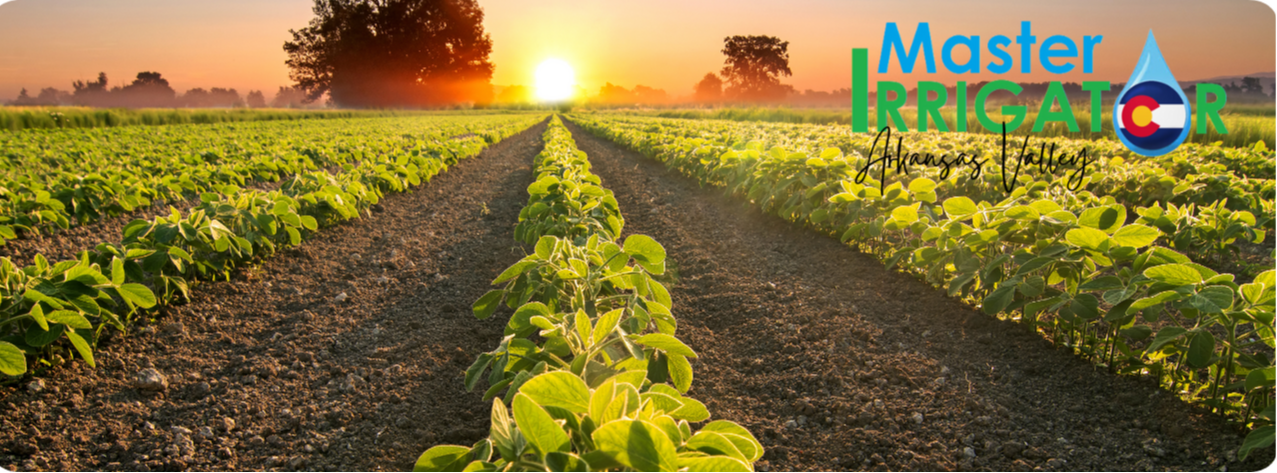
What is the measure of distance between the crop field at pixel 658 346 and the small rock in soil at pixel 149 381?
0.02 m

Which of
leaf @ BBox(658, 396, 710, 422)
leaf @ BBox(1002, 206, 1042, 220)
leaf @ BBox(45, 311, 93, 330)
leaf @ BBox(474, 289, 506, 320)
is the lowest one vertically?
leaf @ BBox(45, 311, 93, 330)

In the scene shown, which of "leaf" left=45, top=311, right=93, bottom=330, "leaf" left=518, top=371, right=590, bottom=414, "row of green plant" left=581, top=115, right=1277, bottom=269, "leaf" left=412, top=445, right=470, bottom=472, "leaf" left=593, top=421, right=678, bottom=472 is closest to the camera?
"leaf" left=593, top=421, right=678, bottom=472

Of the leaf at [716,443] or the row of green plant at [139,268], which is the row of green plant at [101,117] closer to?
the row of green plant at [139,268]

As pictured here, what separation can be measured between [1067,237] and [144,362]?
13.7 ft

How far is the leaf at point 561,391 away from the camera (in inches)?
39.1

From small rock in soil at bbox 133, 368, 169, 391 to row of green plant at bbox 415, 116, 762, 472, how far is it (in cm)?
171

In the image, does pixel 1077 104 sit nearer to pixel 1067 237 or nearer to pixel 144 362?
pixel 1067 237

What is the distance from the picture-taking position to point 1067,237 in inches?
88.4

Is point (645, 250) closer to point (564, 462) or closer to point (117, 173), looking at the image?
point (564, 462)

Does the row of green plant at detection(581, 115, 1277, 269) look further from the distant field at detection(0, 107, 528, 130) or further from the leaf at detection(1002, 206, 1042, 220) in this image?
the distant field at detection(0, 107, 528, 130)

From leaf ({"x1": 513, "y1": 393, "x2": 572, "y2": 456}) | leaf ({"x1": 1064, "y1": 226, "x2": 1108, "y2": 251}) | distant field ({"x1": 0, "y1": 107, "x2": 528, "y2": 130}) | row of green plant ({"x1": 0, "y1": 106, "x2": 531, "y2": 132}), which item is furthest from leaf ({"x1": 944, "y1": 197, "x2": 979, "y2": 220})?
distant field ({"x1": 0, "y1": 107, "x2": 528, "y2": 130})

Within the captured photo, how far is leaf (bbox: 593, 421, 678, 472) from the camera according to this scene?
2.73 ft

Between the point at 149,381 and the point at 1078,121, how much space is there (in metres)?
21.1

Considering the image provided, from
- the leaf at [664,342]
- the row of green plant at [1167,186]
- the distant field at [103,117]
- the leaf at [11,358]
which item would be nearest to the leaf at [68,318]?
the leaf at [11,358]
